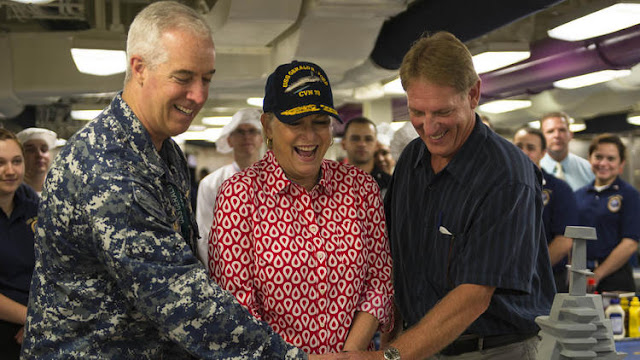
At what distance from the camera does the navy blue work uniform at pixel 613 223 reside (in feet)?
15.9

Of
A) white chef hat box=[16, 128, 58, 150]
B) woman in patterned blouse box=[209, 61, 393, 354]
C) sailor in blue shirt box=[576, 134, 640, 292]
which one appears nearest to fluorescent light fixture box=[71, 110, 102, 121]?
white chef hat box=[16, 128, 58, 150]

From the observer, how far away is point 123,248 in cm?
139

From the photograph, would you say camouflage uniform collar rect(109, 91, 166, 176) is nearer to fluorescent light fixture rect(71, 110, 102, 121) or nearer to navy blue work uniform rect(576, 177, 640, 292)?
navy blue work uniform rect(576, 177, 640, 292)

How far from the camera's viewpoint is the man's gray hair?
4.91ft

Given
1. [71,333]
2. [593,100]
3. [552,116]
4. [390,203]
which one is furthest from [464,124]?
[593,100]

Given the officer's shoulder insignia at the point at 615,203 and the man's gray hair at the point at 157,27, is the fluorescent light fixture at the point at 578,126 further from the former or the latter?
the man's gray hair at the point at 157,27

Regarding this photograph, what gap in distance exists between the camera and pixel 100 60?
681cm

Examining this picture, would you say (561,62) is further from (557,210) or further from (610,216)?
(557,210)

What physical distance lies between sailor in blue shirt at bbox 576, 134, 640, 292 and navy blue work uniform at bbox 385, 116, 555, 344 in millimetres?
3003

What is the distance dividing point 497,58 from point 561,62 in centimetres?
65

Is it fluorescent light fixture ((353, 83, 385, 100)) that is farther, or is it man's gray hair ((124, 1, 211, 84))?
fluorescent light fixture ((353, 83, 385, 100))

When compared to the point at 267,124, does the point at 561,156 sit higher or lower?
higher

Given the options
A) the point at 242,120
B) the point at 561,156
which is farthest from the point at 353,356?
the point at 561,156

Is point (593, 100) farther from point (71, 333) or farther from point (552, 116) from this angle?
point (71, 333)
